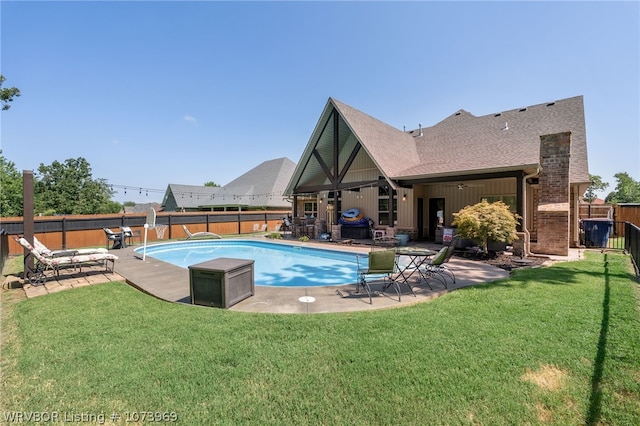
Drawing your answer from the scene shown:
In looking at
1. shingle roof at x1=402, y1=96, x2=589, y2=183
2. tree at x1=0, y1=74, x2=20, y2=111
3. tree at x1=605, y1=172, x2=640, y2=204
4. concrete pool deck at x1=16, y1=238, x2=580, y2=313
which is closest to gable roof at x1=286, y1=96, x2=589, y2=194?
shingle roof at x1=402, y1=96, x2=589, y2=183

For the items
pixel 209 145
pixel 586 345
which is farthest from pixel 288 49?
pixel 209 145

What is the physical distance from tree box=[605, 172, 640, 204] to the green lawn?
6645 centimetres

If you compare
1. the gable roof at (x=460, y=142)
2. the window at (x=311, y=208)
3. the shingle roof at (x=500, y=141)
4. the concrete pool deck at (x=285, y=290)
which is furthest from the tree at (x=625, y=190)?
the concrete pool deck at (x=285, y=290)

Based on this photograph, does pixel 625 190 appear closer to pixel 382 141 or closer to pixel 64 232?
pixel 382 141

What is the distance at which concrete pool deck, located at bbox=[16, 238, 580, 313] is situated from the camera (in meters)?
5.11

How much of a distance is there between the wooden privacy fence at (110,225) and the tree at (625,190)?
6445 cm

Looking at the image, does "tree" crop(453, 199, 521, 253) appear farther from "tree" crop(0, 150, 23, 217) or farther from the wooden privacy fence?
"tree" crop(0, 150, 23, 217)

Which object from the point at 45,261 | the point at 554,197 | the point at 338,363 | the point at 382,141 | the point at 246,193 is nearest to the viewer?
the point at 338,363

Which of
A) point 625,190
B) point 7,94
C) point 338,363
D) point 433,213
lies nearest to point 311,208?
point 433,213

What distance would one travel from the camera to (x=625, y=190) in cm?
5488

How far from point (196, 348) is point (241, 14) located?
42.5 feet

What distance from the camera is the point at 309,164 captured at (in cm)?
1736

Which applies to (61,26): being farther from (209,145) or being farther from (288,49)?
(209,145)

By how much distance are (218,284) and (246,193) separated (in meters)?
27.6
